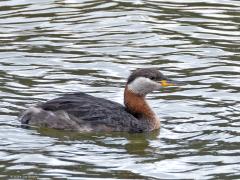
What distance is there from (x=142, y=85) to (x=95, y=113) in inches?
37.7

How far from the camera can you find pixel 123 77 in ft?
62.7

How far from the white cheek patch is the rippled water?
61 centimetres

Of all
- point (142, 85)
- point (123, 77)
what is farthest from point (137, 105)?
point (123, 77)

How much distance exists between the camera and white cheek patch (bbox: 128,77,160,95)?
16766 millimetres

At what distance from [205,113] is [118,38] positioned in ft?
16.2

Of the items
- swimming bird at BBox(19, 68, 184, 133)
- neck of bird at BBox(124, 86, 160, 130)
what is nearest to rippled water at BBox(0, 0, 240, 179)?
swimming bird at BBox(19, 68, 184, 133)

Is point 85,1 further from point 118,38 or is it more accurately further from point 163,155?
point 163,155

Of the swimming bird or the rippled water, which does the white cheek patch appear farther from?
the rippled water

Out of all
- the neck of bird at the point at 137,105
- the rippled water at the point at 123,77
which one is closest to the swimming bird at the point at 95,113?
the neck of bird at the point at 137,105

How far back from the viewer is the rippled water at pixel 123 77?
14219 millimetres

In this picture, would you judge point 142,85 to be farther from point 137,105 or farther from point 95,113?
point 95,113

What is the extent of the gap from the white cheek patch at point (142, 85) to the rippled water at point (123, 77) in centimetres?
61

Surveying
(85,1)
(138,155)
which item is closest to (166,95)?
(138,155)

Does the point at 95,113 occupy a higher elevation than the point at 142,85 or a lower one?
lower
